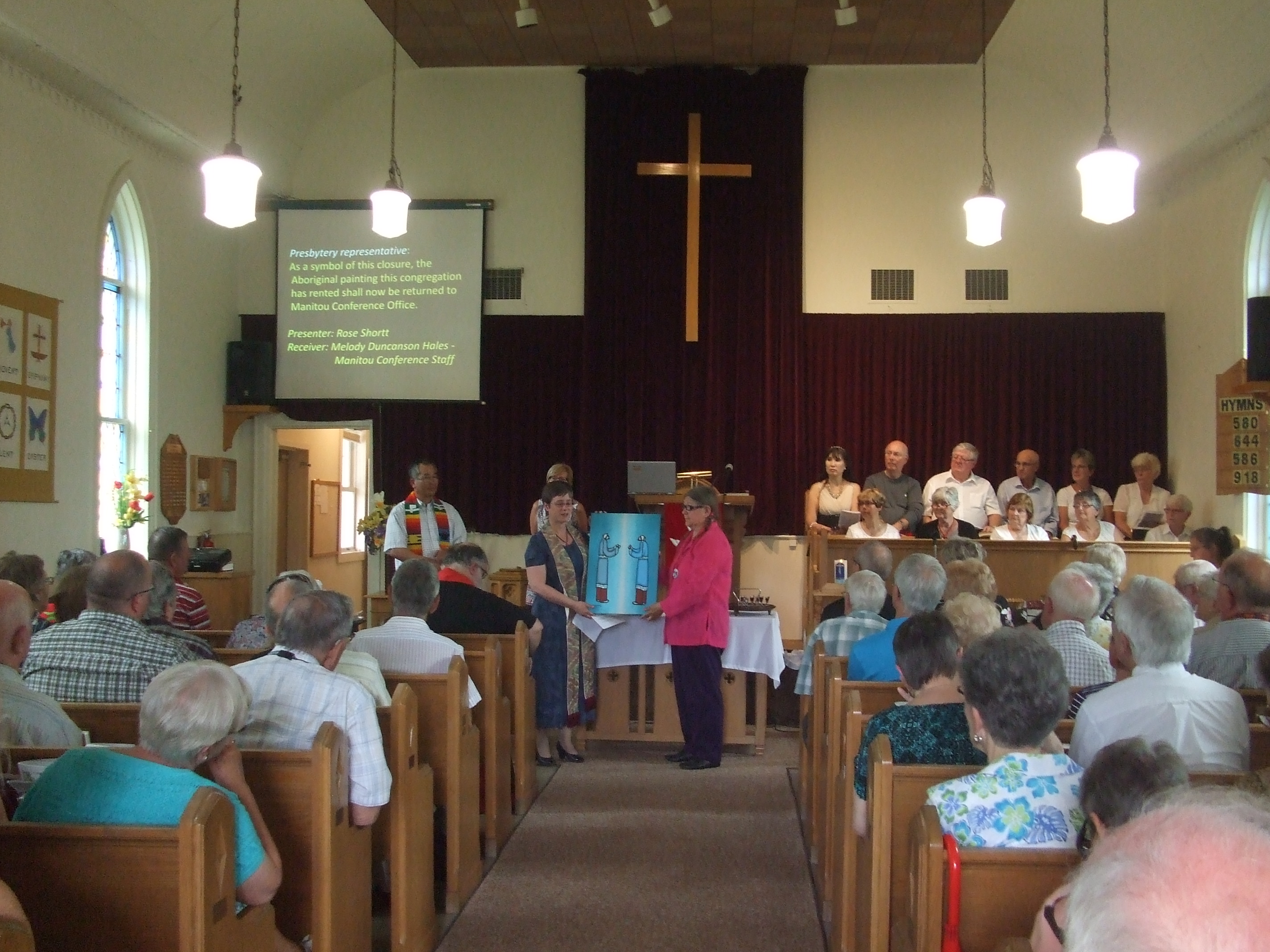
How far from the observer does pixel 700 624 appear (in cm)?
555

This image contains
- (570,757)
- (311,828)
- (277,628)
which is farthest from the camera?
(570,757)

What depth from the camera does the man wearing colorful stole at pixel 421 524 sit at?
24.3 feet

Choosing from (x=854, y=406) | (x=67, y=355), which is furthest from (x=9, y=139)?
(x=854, y=406)

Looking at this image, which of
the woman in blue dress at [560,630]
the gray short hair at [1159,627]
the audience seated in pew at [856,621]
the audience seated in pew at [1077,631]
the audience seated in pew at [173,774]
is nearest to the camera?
the audience seated in pew at [173,774]

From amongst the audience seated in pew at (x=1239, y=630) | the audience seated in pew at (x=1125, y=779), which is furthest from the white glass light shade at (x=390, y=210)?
the audience seated in pew at (x=1125, y=779)

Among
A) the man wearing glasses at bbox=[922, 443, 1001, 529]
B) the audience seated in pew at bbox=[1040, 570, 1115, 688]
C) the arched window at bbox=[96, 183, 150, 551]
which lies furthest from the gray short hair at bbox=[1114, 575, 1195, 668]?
the arched window at bbox=[96, 183, 150, 551]

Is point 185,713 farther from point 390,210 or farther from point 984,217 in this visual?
point 984,217

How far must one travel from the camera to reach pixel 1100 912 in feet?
2.57

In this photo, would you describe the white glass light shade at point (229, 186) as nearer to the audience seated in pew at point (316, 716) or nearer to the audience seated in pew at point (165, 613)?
the audience seated in pew at point (165, 613)

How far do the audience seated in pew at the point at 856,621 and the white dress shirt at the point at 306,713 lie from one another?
2014 mm

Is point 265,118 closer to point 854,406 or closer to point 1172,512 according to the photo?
point 854,406

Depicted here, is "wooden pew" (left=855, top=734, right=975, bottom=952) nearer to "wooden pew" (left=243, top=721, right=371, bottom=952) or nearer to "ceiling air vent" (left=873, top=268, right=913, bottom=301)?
"wooden pew" (left=243, top=721, right=371, bottom=952)

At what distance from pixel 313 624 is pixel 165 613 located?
1.33 meters

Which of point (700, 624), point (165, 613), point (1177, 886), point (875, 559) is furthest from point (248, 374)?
point (1177, 886)
